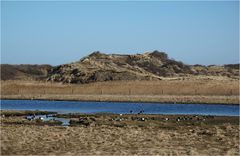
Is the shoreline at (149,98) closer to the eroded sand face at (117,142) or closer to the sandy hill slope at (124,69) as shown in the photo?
the sandy hill slope at (124,69)

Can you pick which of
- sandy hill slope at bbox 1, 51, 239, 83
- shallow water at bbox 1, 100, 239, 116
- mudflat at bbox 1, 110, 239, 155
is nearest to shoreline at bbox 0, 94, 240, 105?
shallow water at bbox 1, 100, 239, 116

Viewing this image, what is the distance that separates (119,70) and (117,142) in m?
76.9

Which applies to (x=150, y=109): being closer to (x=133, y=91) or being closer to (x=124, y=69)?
(x=133, y=91)

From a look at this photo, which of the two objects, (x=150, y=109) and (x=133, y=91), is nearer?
(x=150, y=109)

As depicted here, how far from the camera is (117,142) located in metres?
18.8

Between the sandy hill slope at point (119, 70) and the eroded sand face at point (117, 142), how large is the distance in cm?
6383

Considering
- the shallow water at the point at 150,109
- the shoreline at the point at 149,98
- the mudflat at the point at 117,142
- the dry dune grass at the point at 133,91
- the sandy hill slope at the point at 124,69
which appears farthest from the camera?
the sandy hill slope at the point at 124,69

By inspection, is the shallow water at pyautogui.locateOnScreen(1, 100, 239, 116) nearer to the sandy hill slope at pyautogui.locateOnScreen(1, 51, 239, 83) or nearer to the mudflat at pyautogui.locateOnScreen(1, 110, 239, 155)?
the mudflat at pyautogui.locateOnScreen(1, 110, 239, 155)

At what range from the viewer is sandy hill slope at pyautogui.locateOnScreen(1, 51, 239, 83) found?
3481 inches

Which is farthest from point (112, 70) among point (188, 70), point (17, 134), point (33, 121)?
point (17, 134)

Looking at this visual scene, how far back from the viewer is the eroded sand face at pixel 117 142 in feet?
55.3

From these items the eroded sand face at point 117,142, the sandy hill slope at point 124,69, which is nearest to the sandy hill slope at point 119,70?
the sandy hill slope at point 124,69

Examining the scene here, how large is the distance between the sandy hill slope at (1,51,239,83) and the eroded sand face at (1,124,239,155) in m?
63.8

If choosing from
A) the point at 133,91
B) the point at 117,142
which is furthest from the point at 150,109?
the point at 117,142
